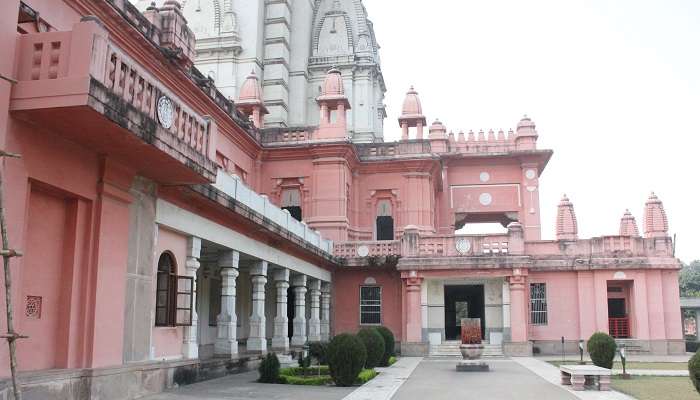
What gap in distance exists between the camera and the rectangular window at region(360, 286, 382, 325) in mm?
30844

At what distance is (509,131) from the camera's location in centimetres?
3944

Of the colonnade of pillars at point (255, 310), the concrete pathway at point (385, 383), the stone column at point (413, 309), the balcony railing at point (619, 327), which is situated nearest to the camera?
the concrete pathway at point (385, 383)

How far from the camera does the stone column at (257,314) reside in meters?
20.8

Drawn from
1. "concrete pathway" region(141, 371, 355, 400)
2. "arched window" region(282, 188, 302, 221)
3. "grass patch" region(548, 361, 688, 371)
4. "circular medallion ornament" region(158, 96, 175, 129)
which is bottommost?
"grass patch" region(548, 361, 688, 371)

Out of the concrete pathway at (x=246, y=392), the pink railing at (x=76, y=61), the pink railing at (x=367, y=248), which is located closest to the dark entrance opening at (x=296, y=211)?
the pink railing at (x=367, y=248)

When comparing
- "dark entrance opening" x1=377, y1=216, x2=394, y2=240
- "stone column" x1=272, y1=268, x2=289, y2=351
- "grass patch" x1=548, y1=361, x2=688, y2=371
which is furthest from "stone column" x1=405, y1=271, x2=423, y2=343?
"stone column" x1=272, y1=268, x2=289, y2=351

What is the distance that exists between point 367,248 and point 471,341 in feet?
26.3

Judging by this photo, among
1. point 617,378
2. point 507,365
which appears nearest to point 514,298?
point 507,365

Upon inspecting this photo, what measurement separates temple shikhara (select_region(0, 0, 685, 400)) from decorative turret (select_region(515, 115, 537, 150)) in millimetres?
121

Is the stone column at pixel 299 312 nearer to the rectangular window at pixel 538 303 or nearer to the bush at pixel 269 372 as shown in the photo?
the bush at pixel 269 372

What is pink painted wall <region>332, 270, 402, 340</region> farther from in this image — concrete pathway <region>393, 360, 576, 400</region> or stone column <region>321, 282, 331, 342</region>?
concrete pathway <region>393, 360, 576, 400</region>

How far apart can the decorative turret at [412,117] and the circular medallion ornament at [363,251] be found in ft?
22.7

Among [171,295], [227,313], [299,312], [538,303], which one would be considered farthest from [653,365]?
[171,295]

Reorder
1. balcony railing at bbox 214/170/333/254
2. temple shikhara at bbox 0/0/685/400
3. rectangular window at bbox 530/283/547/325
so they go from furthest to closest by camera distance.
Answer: rectangular window at bbox 530/283/547/325 → balcony railing at bbox 214/170/333/254 → temple shikhara at bbox 0/0/685/400
